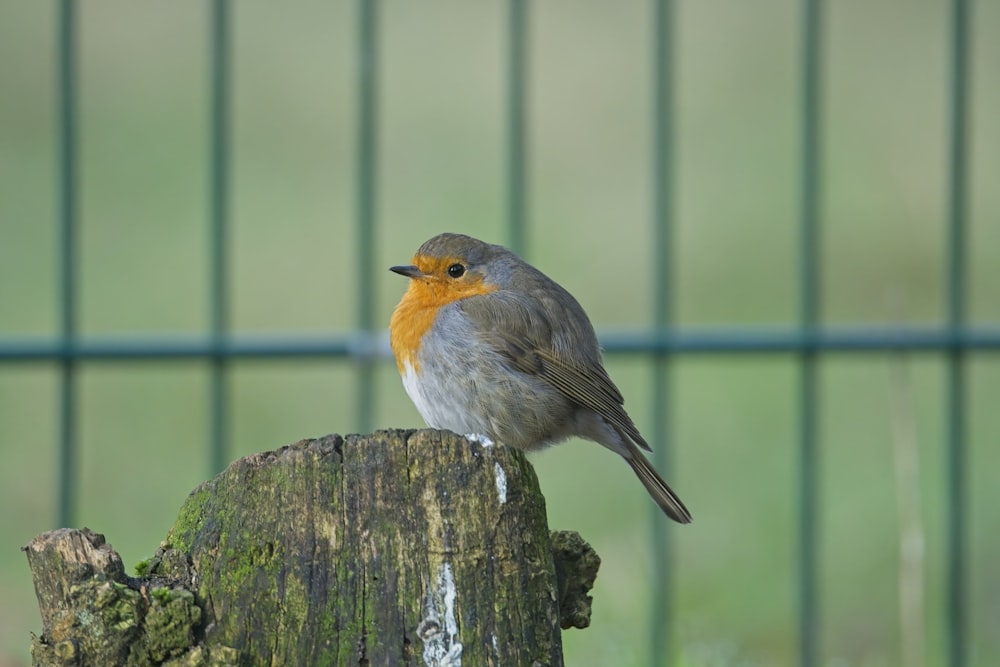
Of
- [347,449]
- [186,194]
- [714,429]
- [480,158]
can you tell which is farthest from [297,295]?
[347,449]

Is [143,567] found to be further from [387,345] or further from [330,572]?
[387,345]

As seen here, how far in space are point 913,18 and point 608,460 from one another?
173 inches

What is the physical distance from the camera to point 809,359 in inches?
187

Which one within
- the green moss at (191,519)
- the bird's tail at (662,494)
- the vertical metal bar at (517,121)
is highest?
the vertical metal bar at (517,121)

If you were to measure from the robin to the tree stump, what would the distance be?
1.50 m

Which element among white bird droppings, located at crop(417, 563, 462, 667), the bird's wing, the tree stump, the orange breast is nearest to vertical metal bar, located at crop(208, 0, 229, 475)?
the orange breast

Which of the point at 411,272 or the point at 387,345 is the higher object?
the point at 411,272

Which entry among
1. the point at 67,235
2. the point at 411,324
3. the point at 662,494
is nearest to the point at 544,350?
the point at 411,324

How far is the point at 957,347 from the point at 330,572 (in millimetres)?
3100

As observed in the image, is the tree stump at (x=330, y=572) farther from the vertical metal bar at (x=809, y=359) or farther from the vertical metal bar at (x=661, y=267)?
the vertical metal bar at (x=809, y=359)

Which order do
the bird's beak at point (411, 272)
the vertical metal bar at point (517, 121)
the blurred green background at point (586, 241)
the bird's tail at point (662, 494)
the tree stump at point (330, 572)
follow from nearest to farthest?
the tree stump at point (330, 572) < the bird's tail at point (662, 494) < the bird's beak at point (411, 272) < the vertical metal bar at point (517, 121) < the blurred green background at point (586, 241)

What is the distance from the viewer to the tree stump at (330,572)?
2.16 meters

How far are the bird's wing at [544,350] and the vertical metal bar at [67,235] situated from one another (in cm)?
146

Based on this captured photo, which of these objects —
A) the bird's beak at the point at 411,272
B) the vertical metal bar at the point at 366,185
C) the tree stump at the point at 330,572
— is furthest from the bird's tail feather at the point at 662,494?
the tree stump at the point at 330,572
